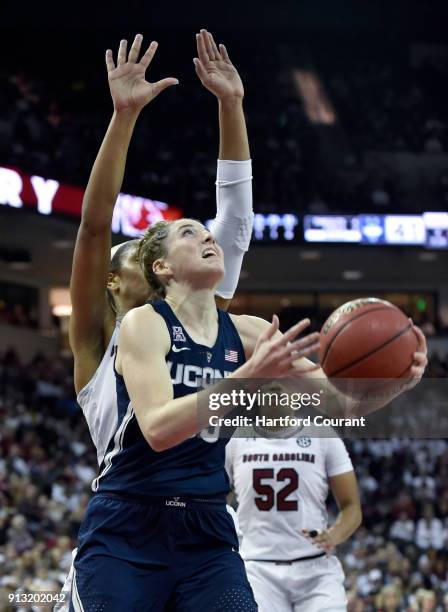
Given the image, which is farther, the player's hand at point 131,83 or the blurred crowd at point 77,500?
the blurred crowd at point 77,500

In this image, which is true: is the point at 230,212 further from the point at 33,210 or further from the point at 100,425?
the point at 33,210

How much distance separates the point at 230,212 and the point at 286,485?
7.30 ft

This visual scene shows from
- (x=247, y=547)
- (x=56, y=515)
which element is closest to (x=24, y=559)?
(x=56, y=515)

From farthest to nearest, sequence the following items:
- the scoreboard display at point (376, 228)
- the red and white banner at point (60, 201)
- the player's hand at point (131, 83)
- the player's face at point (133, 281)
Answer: the scoreboard display at point (376, 228) → the red and white banner at point (60, 201) → the player's face at point (133, 281) → the player's hand at point (131, 83)

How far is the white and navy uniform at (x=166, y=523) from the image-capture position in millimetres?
3098

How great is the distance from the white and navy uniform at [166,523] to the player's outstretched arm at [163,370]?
0.32ft

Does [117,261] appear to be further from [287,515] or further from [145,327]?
[287,515]

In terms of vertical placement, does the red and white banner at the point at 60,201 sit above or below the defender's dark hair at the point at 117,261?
above

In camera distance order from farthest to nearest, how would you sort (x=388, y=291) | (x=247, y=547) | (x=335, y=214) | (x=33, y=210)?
1. (x=388, y=291)
2. (x=335, y=214)
3. (x=33, y=210)
4. (x=247, y=547)

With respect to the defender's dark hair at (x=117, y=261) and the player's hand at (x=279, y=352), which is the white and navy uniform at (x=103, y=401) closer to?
the defender's dark hair at (x=117, y=261)

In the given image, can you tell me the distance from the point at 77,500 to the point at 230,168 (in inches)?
410

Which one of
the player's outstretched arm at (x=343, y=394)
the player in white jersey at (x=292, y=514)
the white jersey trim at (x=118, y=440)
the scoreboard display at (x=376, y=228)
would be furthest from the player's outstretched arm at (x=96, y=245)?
the scoreboard display at (x=376, y=228)

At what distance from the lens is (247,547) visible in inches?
223

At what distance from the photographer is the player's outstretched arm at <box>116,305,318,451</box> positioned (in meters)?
2.68
